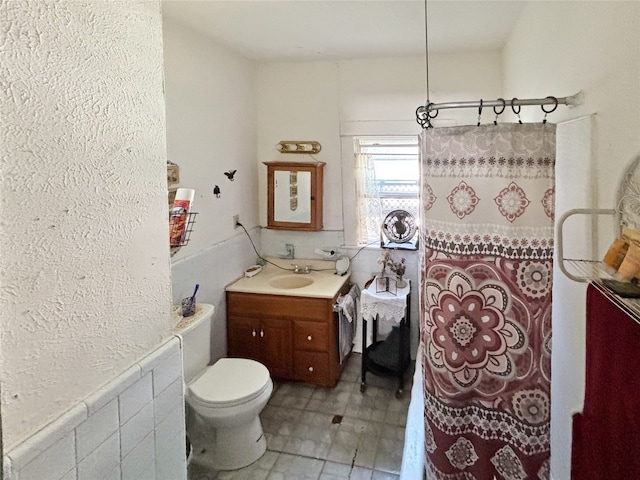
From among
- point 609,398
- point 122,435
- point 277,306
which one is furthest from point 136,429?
point 277,306

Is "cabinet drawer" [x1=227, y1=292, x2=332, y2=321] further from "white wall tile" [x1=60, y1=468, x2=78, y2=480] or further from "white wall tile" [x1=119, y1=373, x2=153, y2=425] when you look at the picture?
"white wall tile" [x1=60, y1=468, x2=78, y2=480]

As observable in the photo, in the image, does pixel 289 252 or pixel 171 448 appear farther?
pixel 289 252

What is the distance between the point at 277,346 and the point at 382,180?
151 centimetres

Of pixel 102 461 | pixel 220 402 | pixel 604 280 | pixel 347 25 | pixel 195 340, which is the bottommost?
pixel 220 402

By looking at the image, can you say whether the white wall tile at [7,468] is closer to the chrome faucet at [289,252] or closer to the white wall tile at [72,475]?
the white wall tile at [72,475]

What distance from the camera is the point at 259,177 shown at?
147 inches

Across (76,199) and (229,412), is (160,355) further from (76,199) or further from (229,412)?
(229,412)

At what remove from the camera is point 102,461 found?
96 cm

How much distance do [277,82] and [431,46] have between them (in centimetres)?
123

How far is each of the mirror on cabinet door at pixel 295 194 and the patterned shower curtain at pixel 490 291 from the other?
6.42 feet

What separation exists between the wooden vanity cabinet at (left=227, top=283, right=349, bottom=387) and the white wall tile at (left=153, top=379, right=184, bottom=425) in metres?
1.82

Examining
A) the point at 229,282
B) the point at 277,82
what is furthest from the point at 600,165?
the point at 277,82

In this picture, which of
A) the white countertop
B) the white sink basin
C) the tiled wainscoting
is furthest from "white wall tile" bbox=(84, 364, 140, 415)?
the white sink basin

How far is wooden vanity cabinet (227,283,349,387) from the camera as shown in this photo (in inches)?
121
